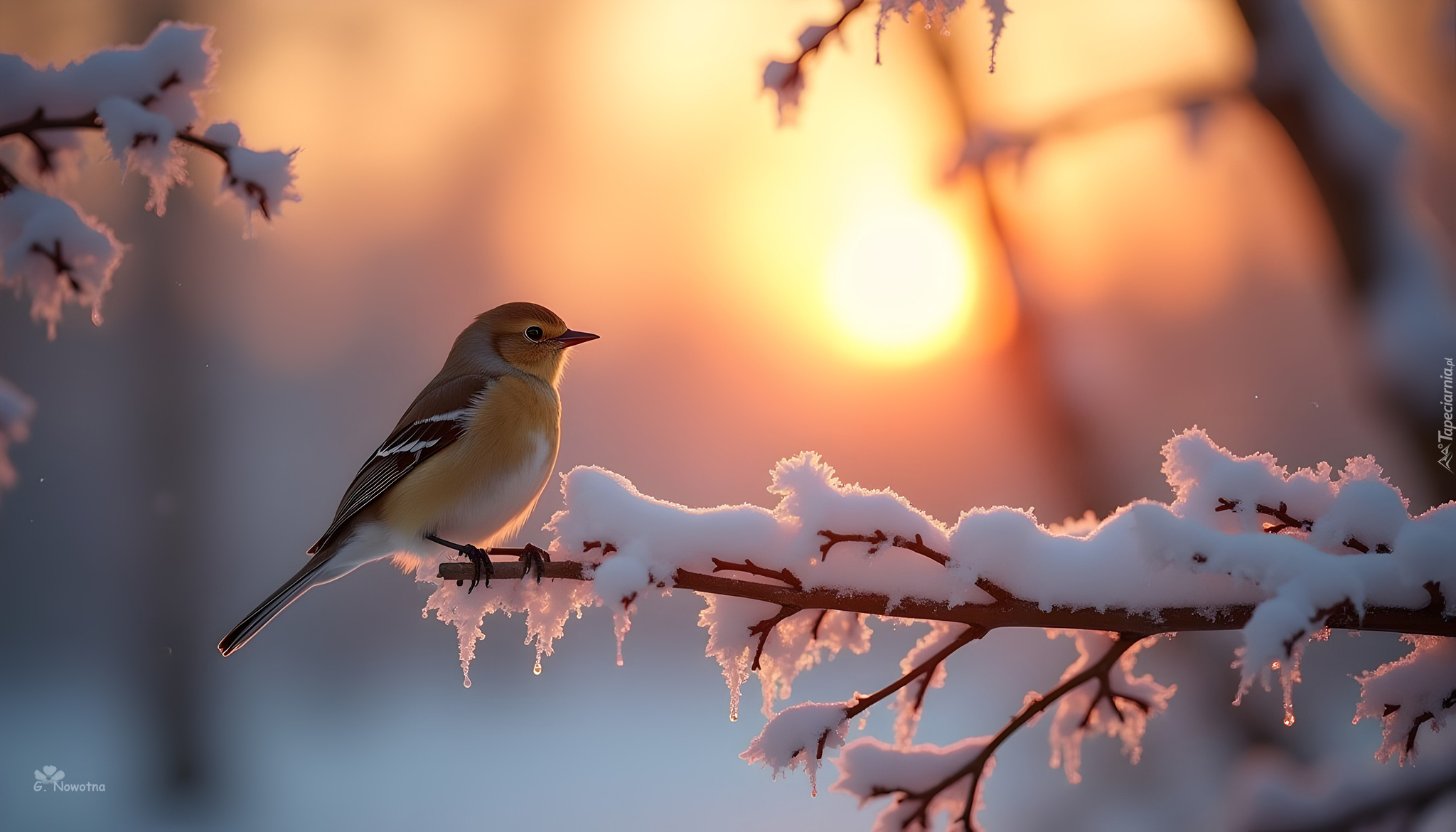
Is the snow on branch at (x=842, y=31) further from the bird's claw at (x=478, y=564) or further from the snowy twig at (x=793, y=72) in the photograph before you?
the bird's claw at (x=478, y=564)

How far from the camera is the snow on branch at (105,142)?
116 centimetres

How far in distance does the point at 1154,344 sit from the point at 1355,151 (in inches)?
74.7

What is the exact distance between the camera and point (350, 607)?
Answer: 6336 mm

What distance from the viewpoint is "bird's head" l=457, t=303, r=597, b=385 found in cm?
212

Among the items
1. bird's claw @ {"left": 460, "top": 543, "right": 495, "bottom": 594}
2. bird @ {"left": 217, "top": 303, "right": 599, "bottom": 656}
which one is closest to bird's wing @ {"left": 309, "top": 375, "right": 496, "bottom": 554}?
bird @ {"left": 217, "top": 303, "right": 599, "bottom": 656}

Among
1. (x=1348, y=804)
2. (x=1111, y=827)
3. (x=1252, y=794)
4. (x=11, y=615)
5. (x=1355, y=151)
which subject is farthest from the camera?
(x=11, y=615)

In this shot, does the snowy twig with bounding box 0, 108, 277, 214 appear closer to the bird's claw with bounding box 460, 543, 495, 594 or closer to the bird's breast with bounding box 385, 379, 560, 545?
the bird's claw with bounding box 460, 543, 495, 594

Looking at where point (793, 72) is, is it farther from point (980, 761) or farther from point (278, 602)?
point (278, 602)

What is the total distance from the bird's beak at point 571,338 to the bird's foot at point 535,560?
0.84 metres

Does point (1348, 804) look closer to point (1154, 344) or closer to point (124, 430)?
point (1154, 344)

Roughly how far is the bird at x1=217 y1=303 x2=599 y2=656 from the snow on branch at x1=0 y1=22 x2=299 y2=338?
77 centimetres

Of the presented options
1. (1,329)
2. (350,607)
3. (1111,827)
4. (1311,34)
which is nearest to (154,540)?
(1,329)

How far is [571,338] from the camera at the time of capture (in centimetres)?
211

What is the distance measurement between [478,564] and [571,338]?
77 cm
